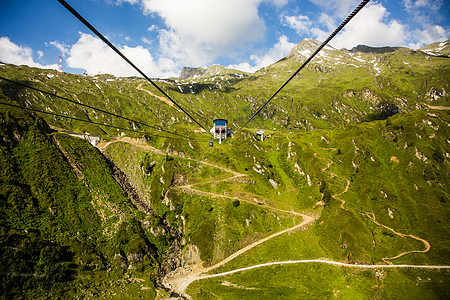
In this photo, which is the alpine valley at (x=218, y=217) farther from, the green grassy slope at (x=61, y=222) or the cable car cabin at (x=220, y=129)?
the cable car cabin at (x=220, y=129)

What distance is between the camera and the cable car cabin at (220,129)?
133750 mm

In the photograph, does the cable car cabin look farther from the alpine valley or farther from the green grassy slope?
the green grassy slope

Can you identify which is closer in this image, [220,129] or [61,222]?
[61,222]

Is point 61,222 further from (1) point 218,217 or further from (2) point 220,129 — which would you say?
(2) point 220,129

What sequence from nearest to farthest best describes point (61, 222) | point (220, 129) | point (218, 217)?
point (61, 222), point (218, 217), point (220, 129)

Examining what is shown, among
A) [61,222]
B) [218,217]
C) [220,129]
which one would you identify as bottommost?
[218,217]

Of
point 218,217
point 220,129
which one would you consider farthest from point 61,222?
point 220,129

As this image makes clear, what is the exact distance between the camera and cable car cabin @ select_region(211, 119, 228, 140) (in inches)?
5266

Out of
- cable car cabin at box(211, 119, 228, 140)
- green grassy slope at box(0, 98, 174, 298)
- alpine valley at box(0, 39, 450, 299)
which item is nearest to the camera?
green grassy slope at box(0, 98, 174, 298)

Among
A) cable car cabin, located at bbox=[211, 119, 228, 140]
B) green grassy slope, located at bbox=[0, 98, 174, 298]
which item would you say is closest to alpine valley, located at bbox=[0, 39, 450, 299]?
green grassy slope, located at bbox=[0, 98, 174, 298]

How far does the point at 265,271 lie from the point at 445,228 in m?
80.8

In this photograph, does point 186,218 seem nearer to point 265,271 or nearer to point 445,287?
point 265,271

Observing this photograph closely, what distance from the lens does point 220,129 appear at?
444 feet

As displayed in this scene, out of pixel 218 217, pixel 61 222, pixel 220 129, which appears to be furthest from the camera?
pixel 220 129
